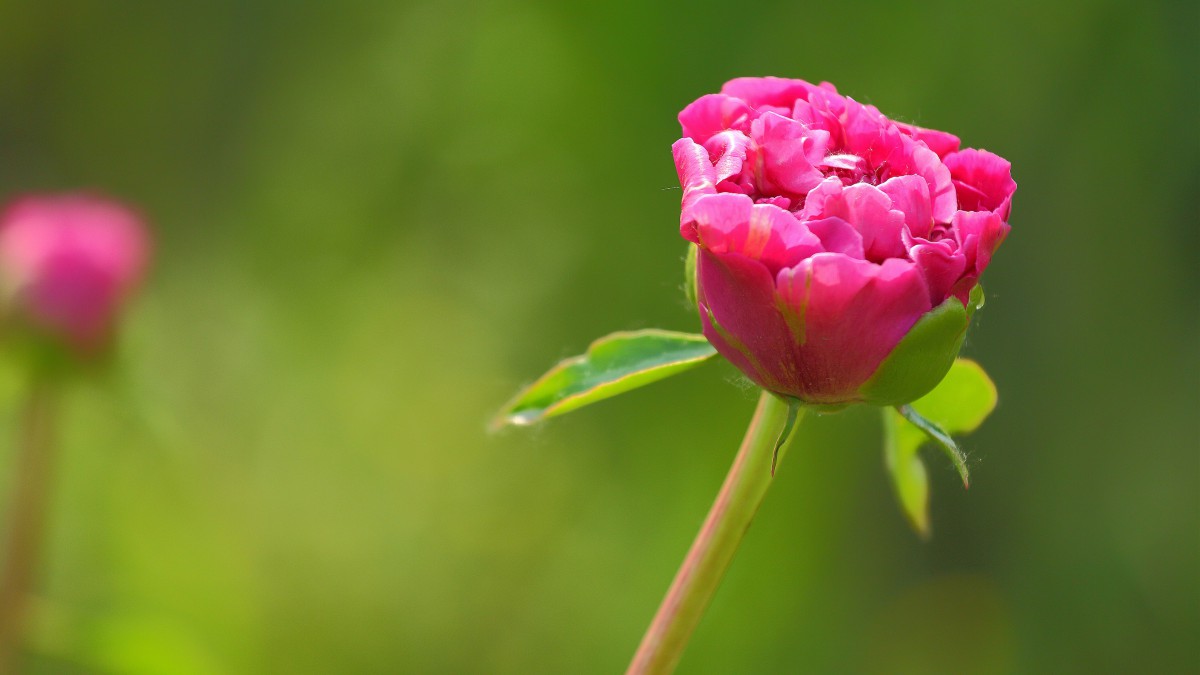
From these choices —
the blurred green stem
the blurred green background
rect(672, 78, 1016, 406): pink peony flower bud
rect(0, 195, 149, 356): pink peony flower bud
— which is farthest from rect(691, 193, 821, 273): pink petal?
the blurred green background

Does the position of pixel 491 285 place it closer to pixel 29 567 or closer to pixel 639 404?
pixel 639 404

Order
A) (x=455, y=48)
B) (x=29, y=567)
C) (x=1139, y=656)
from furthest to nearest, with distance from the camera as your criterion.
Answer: (x=455, y=48) < (x=1139, y=656) < (x=29, y=567)

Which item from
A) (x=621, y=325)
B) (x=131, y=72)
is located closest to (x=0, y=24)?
(x=131, y=72)

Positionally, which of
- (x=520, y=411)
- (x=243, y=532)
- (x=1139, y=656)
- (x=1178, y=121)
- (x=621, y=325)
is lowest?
(x=243, y=532)

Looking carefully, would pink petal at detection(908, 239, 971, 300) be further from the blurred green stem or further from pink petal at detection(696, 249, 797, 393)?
the blurred green stem

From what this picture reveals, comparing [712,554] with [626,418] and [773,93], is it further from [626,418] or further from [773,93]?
[626,418]

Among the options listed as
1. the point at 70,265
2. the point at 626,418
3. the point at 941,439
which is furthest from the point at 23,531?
the point at 626,418
